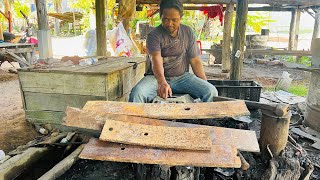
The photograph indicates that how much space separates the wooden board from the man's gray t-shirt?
61.2 inches

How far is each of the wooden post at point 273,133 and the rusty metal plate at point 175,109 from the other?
301 mm

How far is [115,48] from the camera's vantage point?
23.6 feet

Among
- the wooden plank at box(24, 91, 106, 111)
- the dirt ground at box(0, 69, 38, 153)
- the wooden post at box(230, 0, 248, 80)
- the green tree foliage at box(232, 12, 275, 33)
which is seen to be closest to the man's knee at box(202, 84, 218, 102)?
the wooden plank at box(24, 91, 106, 111)

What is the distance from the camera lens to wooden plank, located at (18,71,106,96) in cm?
333

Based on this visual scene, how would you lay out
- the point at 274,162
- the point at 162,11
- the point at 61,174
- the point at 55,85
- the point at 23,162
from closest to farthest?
the point at 274,162, the point at 61,174, the point at 23,162, the point at 162,11, the point at 55,85

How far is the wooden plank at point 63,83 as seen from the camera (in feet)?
10.9

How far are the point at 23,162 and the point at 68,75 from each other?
118cm

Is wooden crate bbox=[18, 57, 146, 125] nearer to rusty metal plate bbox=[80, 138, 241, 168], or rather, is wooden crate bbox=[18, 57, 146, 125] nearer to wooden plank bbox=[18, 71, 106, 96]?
wooden plank bbox=[18, 71, 106, 96]

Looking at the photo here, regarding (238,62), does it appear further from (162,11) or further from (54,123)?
(54,123)

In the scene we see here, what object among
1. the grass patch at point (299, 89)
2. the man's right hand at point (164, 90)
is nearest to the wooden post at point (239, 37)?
the grass patch at point (299, 89)

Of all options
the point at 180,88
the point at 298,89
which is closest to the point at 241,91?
the point at 180,88

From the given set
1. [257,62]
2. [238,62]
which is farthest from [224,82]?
[257,62]

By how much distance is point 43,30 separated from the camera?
678cm

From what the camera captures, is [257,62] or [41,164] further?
[257,62]
